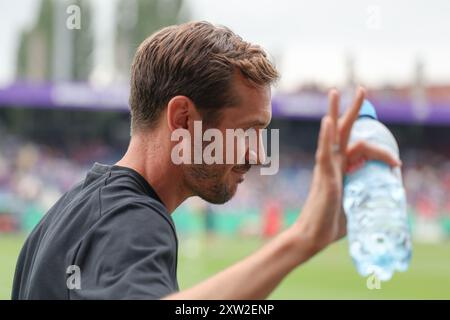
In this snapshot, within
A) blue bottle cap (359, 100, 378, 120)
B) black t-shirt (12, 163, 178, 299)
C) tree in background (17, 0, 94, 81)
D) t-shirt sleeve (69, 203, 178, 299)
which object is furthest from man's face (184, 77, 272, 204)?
tree in background (17, 0, 94, 81)

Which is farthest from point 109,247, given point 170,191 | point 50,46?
point 50,46

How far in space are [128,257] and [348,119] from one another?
0.57m

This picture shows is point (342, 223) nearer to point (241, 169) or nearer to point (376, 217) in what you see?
point (376, 217)

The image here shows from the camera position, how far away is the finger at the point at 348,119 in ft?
5.20

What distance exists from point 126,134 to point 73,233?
33325 mm

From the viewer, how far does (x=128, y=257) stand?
1.81m

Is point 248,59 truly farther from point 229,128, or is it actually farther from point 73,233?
point 73,233

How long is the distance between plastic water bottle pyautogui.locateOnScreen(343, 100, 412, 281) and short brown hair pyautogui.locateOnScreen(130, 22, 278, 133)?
0.57m

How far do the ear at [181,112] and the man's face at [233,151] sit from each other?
0.07 m

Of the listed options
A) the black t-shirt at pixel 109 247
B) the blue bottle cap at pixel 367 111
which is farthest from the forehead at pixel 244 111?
the blue bottle cap at pixel 367 111

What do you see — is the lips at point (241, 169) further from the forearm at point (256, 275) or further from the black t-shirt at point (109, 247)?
the forearm at point (256, 275)
